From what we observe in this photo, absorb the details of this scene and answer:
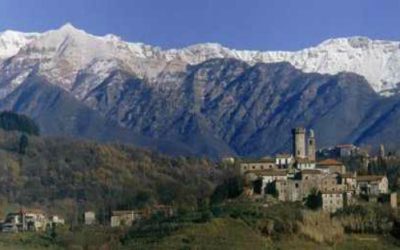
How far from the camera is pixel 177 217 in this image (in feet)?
343

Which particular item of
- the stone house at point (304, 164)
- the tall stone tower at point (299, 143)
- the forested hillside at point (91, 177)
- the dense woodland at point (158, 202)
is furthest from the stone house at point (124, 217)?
the tall stone tower at point (299, 143)

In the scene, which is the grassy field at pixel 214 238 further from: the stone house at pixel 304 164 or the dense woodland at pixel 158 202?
the stone house at pixel 304 164

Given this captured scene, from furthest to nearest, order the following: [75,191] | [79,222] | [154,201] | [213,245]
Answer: [75,191]
[154,201]
[79,222]
[213,245]

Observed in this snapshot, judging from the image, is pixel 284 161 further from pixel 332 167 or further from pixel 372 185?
pixel 372 185

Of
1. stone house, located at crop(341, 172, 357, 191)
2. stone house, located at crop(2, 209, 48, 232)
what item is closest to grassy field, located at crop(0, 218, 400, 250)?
stone house, located at crop(341, 172, 357, 191)

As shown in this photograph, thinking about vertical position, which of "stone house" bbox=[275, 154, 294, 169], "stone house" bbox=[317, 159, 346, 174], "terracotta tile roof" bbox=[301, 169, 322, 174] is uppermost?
"stone house" bbox=[275, 154, 294, 169]

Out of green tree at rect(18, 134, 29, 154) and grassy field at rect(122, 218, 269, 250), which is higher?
green tree at rect(18, 134, 29, 154)

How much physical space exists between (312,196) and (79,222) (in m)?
30.7

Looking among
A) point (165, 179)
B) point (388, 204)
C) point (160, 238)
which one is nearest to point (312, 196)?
point (388, 204)

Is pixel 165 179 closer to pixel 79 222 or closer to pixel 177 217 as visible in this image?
pixel 79 222

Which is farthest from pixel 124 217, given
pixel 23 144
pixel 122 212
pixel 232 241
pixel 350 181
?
pixel 23 144

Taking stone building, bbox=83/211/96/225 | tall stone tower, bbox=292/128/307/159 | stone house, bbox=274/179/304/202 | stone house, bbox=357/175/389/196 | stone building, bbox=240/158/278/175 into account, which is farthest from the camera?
tall stone tower, bbox=292/128/307/159

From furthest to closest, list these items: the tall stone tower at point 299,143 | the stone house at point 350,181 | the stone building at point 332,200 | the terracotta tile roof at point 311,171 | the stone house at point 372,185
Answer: the tall stone tower at point 299,143
the terracotta tile roof at point 311,171
the stone house at point 350,181
the stone house at point 372,185
the stone building at point 332,200

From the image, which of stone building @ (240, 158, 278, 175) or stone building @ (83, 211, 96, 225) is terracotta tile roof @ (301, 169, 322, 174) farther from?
stone building @ (83, 211, 96, 225)
